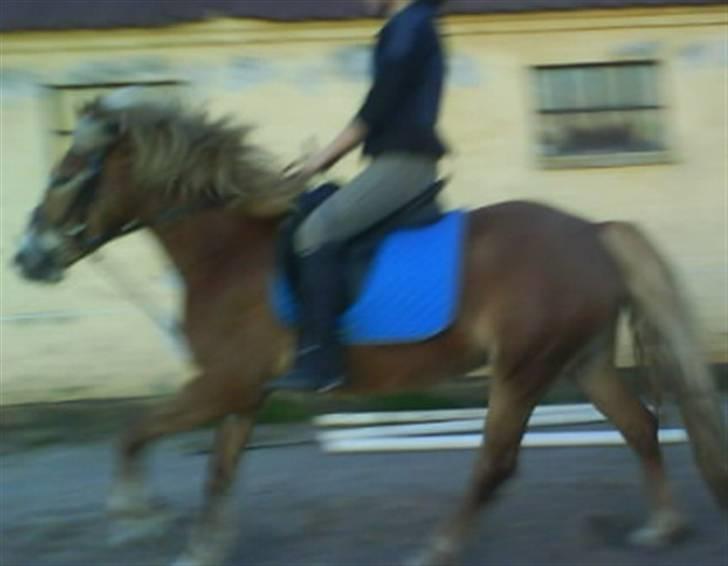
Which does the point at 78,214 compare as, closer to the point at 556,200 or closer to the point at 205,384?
the point at 205,384

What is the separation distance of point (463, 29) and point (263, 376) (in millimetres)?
4577

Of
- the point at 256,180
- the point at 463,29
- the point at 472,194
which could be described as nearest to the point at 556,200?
the point at 472,194

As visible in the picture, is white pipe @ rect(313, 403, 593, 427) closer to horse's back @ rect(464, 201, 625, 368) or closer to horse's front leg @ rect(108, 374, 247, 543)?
horse's back @ rect(464, 201, 625, 368)

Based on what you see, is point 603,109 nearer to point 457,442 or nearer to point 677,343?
point 457,442

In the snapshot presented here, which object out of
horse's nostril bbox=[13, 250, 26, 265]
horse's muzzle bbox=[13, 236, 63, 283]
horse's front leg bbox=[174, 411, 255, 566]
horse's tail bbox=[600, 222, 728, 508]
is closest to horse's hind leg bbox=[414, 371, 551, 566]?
horse's tail bbox=[600, 222, 728, 508]

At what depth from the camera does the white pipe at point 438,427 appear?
24.0 feet

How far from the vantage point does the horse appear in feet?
16.7

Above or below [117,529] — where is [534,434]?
below

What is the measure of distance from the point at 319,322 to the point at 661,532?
1812 mm

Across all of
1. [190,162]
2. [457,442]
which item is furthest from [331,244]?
[457,442]

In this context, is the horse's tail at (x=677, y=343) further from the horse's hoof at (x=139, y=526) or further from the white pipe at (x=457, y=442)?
the horse's hoof at (x=139, y=526)

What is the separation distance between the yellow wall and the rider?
→ 11.7 ft

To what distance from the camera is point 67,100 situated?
8945 mm

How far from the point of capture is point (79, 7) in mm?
8703
